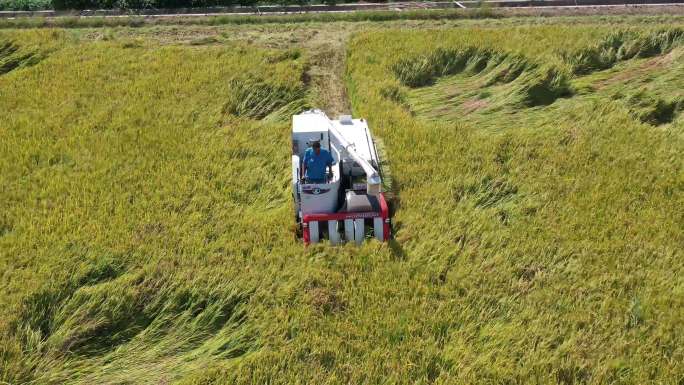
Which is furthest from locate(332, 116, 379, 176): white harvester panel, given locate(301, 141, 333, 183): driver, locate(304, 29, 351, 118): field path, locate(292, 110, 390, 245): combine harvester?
locate(304, 29, 351, 118): field path

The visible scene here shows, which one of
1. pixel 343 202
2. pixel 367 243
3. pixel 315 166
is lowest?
pixel 367 243

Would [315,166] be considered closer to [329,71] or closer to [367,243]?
[367,243]

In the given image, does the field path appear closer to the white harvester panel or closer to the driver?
the white harvester panel

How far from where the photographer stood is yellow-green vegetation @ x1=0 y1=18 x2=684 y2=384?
5.47 m

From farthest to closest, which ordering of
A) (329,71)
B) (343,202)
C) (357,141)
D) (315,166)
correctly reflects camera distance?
(329,71) → (357,141) → (343,202) → (315,166)

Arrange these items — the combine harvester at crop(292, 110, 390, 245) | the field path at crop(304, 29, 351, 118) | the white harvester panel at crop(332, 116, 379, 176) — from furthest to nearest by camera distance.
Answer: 1. the field path at crop(304, 29, 351, 118)
2. the white harvester panel at crop(332, 116, 379, 176)
3. the combine harvester at crop(292, 110, 390, 245)

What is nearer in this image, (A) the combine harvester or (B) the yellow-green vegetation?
(B) the yellow-green vegetation

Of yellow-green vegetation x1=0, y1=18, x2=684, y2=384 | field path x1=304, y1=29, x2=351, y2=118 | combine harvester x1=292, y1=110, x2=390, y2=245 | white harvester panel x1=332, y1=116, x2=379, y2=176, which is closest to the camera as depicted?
yellow-green vegetation x1=0, y1=18, x2=684, y2=384

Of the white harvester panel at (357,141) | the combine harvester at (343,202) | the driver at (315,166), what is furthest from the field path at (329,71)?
the driver at (315,166)

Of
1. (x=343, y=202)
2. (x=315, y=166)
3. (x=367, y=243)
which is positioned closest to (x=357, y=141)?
(x=343, y=202)

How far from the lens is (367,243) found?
22.4ft

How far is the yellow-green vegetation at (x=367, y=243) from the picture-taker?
17.9 feet

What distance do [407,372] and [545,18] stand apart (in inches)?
578

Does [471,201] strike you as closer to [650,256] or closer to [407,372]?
[650,256]
